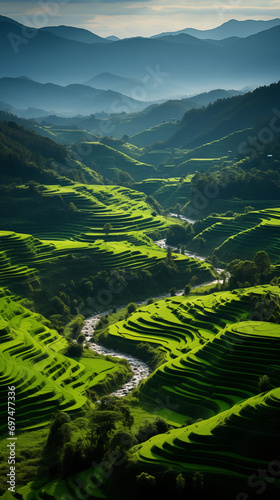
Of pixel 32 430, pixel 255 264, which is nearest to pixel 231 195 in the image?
pixel 255 264

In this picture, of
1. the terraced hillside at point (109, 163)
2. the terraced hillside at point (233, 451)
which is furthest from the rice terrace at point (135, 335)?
the terraced hillside at point (109, 163)

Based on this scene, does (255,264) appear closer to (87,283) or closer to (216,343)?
(87,283)

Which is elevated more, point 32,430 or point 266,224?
point 266,224

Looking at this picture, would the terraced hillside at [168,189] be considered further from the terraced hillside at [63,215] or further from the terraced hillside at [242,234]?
the terraced hillside at [242,234]

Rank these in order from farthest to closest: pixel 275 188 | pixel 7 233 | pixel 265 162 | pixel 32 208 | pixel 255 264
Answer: pixel 265 162, pixel 275 188, pixel 32 208, pixel 7 233, pixel 255 264

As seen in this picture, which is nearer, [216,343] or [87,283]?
[216,343]
